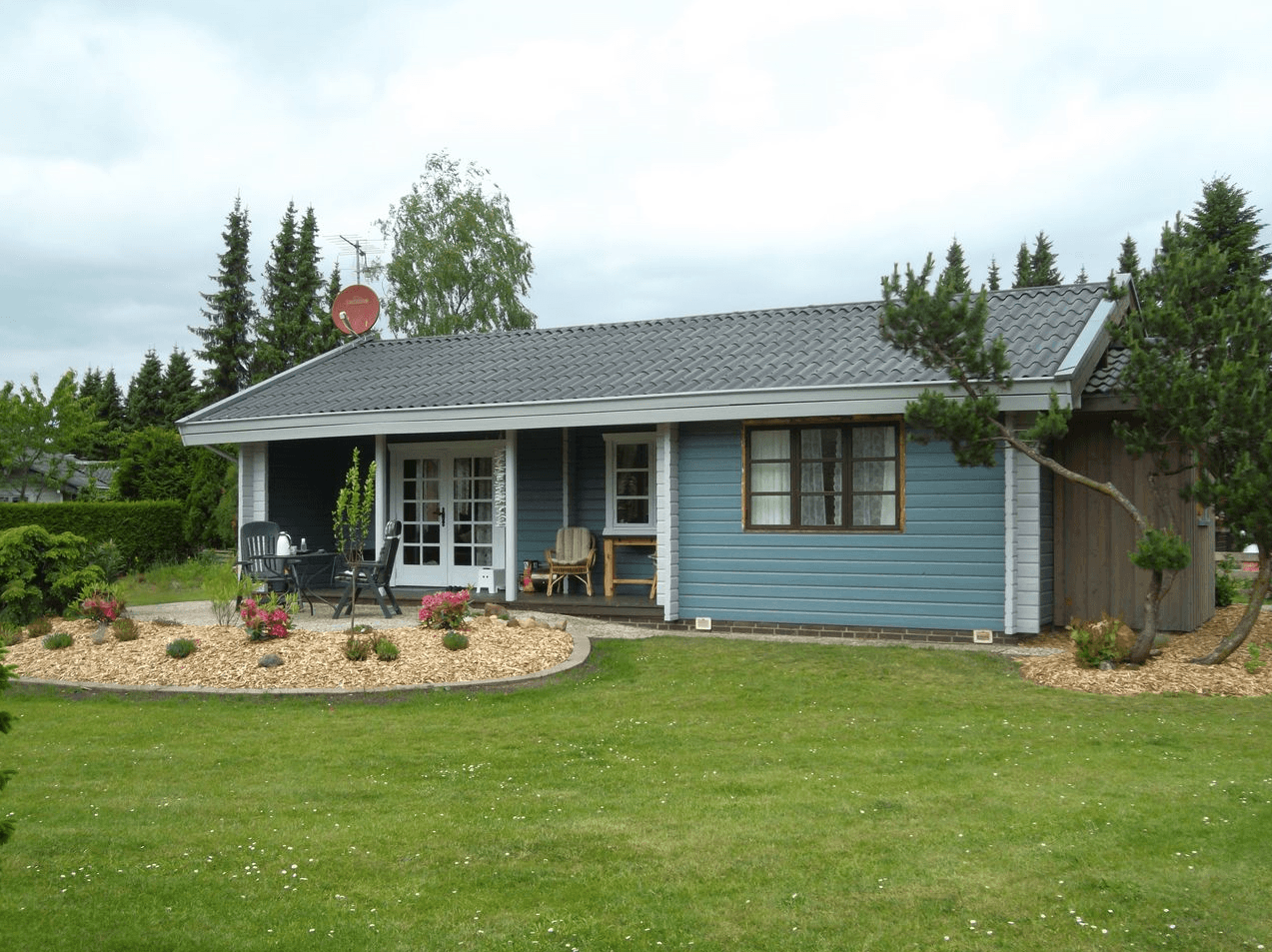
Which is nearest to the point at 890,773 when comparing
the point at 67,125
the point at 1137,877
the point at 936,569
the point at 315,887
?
the point at 1137,877

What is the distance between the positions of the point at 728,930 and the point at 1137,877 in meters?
1.57

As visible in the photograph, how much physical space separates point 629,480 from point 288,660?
17.9 feet

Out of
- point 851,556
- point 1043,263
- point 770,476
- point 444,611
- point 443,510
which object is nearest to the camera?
point 444,611

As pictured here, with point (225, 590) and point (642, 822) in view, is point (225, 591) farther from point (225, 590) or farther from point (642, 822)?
point (642, 822)

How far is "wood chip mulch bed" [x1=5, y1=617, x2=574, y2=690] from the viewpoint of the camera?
8148 mm

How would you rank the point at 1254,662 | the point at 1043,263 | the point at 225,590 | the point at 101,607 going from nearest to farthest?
the point at 1254,662 < the point at 101,607 < the point at 225,590 < the point at 1043,263

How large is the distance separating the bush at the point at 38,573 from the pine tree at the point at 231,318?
88.9 feet

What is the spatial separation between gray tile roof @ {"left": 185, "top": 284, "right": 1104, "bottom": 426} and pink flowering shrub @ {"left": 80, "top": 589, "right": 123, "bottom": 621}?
372 centimetres

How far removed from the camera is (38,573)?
10.9 meters

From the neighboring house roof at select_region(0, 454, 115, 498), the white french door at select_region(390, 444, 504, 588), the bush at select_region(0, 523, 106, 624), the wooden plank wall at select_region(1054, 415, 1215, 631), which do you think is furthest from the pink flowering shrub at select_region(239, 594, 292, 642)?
the neighboring house roof at select_region(0, 454, 115, 498)

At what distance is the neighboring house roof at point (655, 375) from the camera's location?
10203 mm

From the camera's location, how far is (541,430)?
13.6 metres

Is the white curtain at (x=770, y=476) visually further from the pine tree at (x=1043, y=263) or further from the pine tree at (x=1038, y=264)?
the pine tree at (x=1043, y=263)

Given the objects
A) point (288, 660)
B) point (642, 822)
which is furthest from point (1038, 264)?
point (642, 822)
